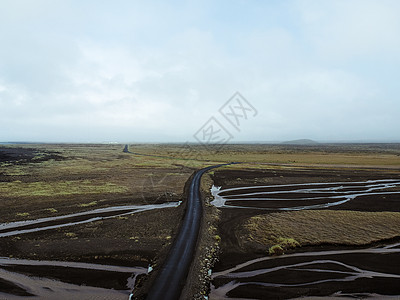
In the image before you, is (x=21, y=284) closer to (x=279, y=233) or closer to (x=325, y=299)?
(x=325, y=299)

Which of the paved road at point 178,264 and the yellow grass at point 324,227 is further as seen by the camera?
the yellow grass at point 324,227

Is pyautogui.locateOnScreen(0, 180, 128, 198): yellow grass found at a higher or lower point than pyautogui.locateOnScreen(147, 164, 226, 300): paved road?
higher

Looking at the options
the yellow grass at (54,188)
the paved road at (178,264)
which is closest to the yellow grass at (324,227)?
the paved road at (178,264)

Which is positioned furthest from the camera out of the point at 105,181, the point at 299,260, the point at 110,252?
the point at 105,181

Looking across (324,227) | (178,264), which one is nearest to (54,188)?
(178,264)

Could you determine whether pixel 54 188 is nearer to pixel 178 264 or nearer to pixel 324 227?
pixel 178 264

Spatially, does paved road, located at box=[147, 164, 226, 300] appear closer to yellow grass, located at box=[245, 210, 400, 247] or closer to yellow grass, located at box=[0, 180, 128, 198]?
yellow grass, located at box=[245, 210, 400, 247]

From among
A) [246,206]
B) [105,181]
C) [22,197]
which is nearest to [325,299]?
[246,206]

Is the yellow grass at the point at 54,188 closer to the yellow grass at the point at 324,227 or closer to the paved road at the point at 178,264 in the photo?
the paved road at the point at 178,264

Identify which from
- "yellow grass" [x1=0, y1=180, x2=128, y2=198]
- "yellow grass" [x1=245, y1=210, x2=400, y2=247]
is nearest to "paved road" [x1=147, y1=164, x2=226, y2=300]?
"yellow grass" [x1=245, y1=210, x2=400, y2=247]
